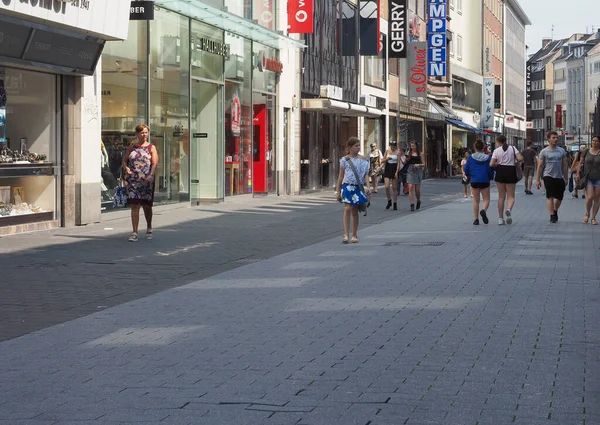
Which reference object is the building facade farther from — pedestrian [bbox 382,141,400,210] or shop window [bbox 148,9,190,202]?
shop window [bbox 148,9,190,202]

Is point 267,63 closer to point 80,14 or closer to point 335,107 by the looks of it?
point 335,107

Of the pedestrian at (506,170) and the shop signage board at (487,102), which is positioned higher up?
the shop signage board at (487,102)

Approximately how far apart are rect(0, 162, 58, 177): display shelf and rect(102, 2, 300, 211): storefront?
6.85 ft

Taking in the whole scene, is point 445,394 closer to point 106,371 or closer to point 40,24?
point 106,371

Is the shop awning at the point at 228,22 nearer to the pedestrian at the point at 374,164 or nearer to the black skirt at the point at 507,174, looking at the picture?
the pedestrian at the point at 374,164

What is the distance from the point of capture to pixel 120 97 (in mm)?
21828

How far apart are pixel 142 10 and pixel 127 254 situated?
7.43 metres

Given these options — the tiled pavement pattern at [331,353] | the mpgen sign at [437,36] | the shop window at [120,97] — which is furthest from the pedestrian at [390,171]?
the mpgen sign at [437,36]

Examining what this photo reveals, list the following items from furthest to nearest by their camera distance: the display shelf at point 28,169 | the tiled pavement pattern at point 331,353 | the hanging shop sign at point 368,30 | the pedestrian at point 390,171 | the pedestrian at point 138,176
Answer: the hanging shop sign at point 368,30, the pedestrian at point 390,171, the display shelf at point 28,169, the pedestrian at point 138,176, the tiled pavement pattern at point 331,353

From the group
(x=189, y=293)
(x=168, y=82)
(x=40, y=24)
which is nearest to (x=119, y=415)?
(x=189, y=293)

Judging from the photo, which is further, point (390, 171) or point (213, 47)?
point (390, 171)

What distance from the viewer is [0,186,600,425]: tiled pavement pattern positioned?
5.80 m

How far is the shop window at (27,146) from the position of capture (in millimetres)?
18000

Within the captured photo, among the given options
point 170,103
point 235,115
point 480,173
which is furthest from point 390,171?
point 480,173
